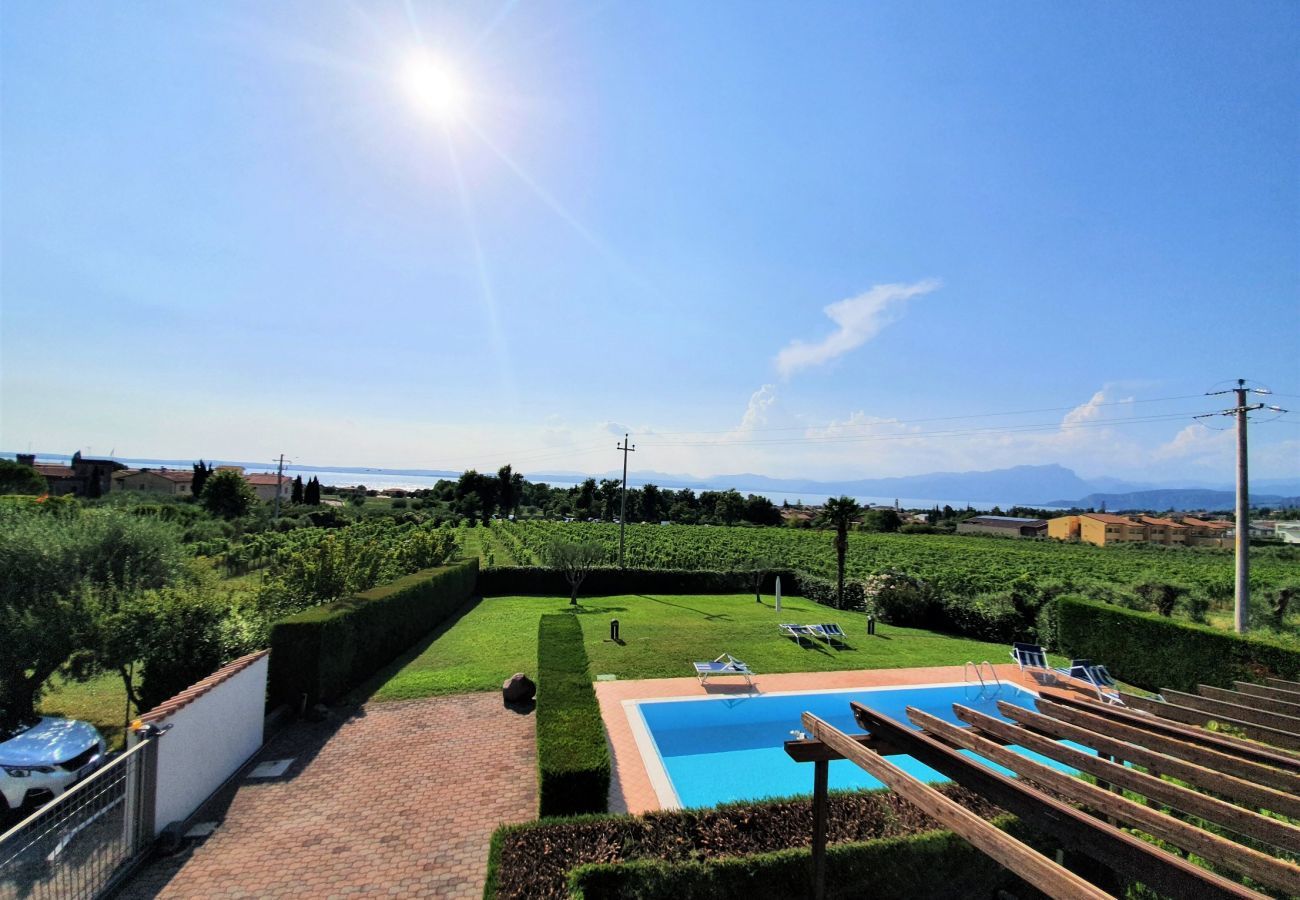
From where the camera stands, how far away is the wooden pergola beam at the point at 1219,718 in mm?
4430

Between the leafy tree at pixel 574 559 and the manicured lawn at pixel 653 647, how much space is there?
71.4 inches

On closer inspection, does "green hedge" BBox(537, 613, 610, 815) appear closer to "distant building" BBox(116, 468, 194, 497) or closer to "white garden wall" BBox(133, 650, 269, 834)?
"white garden wall" BBox(133, 650, 269, 834)

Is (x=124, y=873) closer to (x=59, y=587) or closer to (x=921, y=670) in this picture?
(x=59, y=587)

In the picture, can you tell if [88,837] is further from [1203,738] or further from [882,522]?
[882,522]

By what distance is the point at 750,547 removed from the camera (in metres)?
47.2

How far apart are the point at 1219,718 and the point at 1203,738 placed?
753 millimetres

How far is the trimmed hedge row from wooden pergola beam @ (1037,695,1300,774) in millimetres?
23449

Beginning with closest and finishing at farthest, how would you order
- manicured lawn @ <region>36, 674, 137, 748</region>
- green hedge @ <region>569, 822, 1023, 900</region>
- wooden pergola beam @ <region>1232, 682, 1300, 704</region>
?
1. green hedge @ <region>569, 822, 1023, 900</region>
2. wooden pergola beam @ <region>1232, 682, 1300, 704</region>
3. manicured lawn @ <region>36, 674, 137, 748</region>

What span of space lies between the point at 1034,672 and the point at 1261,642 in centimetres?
462

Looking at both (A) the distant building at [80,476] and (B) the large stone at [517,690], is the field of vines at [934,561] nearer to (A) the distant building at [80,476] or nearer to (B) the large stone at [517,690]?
(B) the large stone at [517,690]

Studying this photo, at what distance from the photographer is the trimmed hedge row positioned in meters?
26.5

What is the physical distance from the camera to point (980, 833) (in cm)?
276

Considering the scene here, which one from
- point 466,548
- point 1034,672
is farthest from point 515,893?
point 466,548

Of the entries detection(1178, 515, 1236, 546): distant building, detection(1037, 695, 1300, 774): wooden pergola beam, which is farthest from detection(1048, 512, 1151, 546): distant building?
detection(1037, 695, 1300, 774): wooden pergola beam
